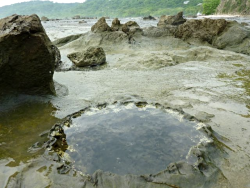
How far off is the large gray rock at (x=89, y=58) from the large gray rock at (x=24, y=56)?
9.25ft

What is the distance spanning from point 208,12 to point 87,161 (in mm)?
65805

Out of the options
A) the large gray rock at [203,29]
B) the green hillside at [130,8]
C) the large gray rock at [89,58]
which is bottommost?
the green hillside at [130,8]

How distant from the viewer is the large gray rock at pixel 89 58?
6.83m

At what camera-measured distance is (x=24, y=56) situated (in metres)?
3.62

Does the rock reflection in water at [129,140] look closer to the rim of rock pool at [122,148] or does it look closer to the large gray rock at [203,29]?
the rim of rock pool at [122,148]

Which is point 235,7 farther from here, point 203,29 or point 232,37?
point 232,37

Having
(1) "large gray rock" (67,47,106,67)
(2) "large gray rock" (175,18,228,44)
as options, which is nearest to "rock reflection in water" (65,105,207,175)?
(1) "large gray rock" (67,47,106,67)

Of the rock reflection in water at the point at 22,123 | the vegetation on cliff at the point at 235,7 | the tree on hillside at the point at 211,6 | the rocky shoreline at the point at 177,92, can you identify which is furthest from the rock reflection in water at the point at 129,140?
the tree on hillside at the point at 211,6

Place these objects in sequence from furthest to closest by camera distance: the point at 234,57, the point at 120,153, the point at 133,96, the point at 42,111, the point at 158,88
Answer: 1. the point at 234,57
2. the point at 158,88
3. the point at 133,96
4. the point at 42,111
5. the point at 120,153

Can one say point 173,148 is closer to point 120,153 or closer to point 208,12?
point 120,153

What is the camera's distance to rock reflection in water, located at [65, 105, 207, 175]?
7.43 ft

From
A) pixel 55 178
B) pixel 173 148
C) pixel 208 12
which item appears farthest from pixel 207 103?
pixel 208 12

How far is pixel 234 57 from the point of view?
7.48 meters

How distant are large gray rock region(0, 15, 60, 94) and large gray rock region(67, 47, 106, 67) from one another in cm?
282
